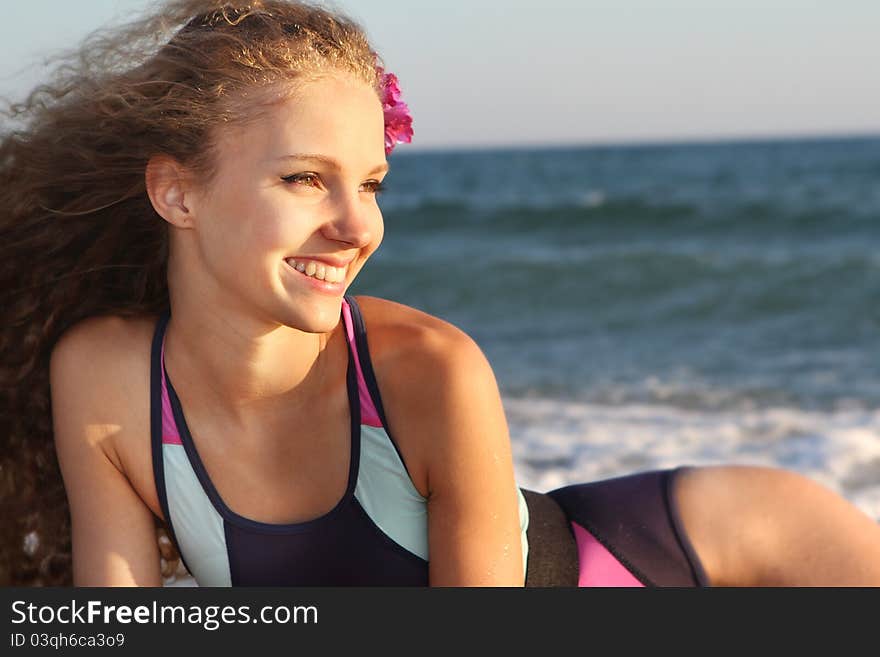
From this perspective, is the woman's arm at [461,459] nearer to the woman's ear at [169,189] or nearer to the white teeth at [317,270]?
the white teeth at [317,270]

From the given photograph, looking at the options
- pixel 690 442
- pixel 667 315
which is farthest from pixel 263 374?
pixel 667 315

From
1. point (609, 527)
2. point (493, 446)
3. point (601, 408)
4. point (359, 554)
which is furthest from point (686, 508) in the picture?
point (601, 408)

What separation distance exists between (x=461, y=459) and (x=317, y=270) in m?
0.53

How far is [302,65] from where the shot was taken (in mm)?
2434

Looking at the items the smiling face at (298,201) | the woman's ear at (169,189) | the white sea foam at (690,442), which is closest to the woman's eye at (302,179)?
the smiling face at (298,201)

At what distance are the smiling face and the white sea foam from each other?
3102 millimetres

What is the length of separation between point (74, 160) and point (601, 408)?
15.7 ft

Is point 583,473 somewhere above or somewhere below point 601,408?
below

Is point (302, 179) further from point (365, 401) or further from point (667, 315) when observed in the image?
point (667, 315)

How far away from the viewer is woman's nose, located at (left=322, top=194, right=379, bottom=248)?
2.39m

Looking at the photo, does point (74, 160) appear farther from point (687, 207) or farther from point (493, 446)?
point (687, 207)

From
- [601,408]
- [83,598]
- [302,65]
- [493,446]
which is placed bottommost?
[83,598]

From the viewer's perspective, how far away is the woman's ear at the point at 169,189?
8.34ft

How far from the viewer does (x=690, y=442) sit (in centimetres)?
612
